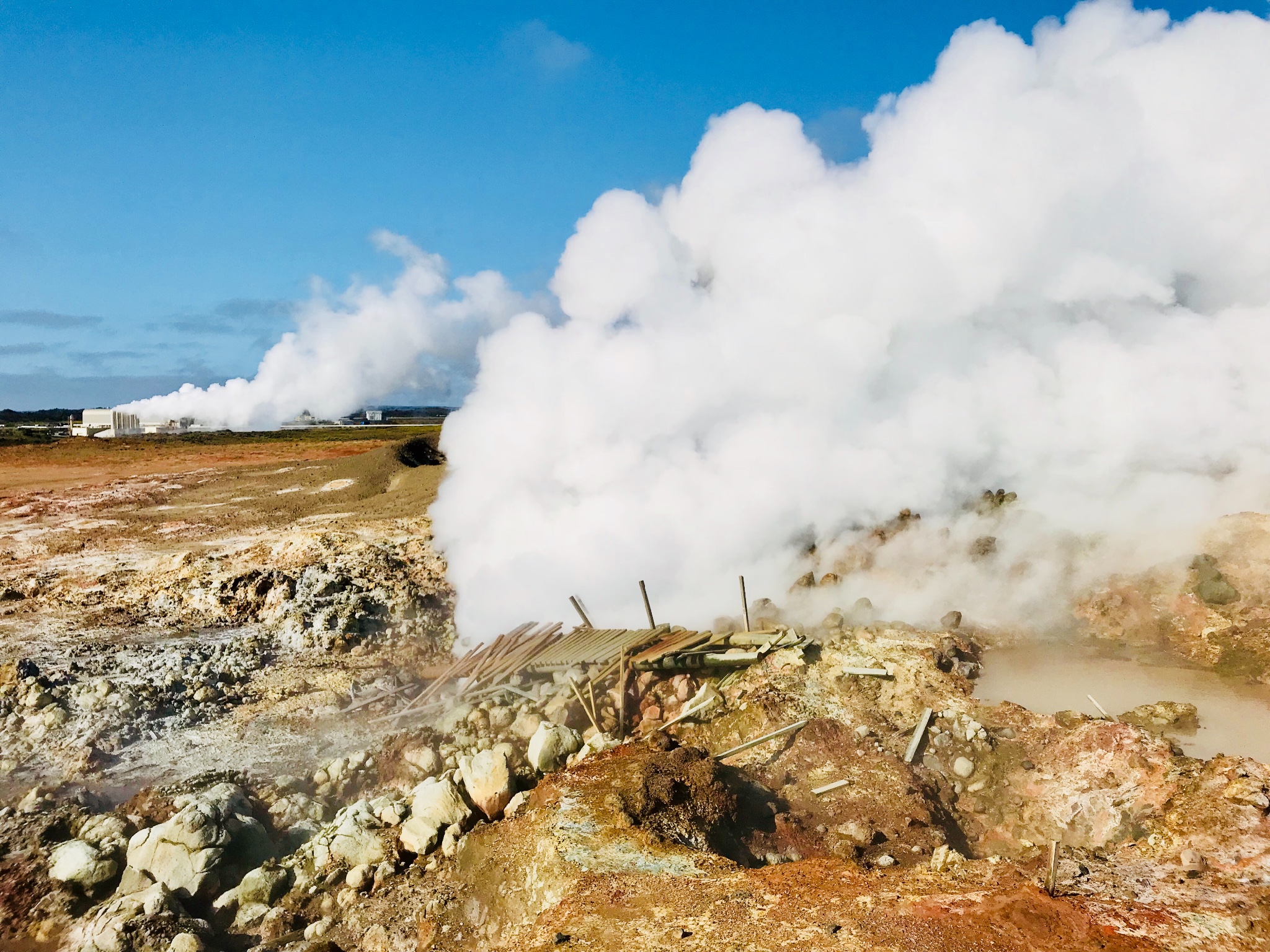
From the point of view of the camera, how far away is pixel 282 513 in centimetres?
2253

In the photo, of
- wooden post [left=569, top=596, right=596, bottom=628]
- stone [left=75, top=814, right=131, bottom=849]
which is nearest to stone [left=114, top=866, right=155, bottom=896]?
stone [left=75, top=814, right=131, bottom=849]

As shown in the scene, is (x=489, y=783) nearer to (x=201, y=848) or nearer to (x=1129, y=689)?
(x=201, y=848)

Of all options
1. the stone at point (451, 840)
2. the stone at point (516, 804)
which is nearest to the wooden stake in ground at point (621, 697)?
the stone at point (516, 804)

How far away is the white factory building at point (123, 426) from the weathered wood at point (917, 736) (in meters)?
55.6

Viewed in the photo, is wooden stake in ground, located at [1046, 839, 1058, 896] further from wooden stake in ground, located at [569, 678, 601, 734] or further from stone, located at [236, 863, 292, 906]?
stone, located at [236, 863, 292, 906]

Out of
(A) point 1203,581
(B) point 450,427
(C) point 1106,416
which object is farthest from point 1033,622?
(B) point 450,427

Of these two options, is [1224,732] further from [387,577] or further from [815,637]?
[387,577]

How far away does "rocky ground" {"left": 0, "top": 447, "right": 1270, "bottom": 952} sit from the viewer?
224 inches

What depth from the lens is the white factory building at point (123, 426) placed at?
173 feet

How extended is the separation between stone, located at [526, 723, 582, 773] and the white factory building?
5341cm

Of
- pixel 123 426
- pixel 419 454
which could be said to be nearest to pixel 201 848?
pixel 419 454

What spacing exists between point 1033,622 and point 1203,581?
2801 mm

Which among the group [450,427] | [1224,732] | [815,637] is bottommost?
[1224,732]

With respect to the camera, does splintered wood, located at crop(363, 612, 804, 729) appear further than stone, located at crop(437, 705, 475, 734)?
Yes
